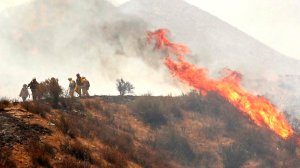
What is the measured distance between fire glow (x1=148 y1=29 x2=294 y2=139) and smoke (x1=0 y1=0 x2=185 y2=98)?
1700 centimetres

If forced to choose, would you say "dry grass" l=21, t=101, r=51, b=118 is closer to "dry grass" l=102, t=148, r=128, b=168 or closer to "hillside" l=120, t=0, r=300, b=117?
"dry grass" l=102, t=148, r=128, b=168

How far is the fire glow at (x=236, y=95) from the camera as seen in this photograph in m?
30.0

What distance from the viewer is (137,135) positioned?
22094 millimetres

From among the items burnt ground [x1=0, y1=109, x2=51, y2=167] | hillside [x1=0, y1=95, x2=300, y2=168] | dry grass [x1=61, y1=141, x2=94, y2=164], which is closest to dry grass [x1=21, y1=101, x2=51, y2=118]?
hillside [x1=0, y1=95, x2=300, y2=168]

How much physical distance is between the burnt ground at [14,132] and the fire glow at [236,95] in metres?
16.7

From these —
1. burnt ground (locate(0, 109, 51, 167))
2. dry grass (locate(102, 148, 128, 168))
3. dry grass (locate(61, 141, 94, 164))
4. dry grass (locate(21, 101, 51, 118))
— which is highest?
dry grass (locate(21, 101, 51, 118))

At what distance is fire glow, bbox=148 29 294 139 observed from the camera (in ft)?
98.4

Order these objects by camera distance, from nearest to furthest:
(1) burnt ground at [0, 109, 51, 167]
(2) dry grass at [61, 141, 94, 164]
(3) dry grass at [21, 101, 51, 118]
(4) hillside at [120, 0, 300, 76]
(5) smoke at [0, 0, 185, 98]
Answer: (1) burnt ground at [0, 109, 51, 167] < (2) dry grass at [61, 141, 94, 164] < (3) dry grass at [21, 101, 51, 118] < (5) smoke at [0, 0, 185, 98] < (4) hillside at [120, 0, 300, 76]

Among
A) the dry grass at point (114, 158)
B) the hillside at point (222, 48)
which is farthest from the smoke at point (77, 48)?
the dry grass at point (114, 158)

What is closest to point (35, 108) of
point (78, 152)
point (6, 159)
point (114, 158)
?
point (78, 152)

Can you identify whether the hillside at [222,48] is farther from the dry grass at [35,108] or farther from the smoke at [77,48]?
the dry grass at [35,108]

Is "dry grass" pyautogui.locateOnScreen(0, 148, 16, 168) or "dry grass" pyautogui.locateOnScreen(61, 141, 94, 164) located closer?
"dry grass" pyautogui.locateOnScreen(0, 148, 16, 168)

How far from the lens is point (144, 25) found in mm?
73000

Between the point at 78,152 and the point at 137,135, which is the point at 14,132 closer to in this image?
the point at 78,152
